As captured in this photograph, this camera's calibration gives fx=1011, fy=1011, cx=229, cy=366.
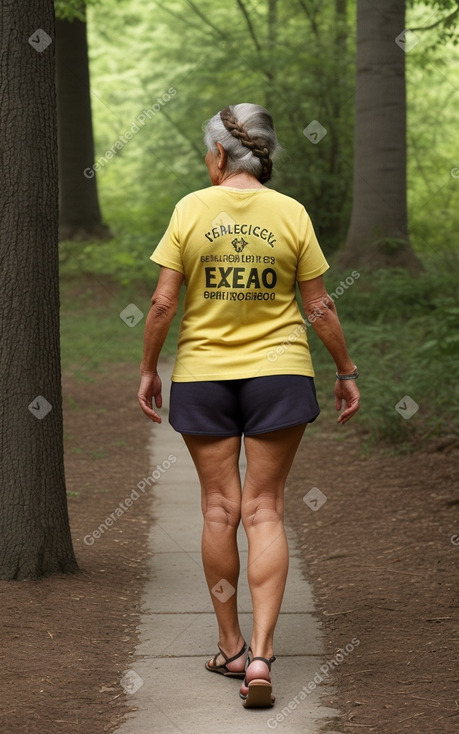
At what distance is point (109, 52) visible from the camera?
3017 cm

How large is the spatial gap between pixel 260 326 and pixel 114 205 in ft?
71.0

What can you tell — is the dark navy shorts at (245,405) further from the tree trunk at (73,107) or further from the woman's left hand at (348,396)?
the tree trunk at (73,107)

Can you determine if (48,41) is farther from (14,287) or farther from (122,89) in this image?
(122,89)

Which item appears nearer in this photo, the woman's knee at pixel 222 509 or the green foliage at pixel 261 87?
the woman's knee at pixel 222 509

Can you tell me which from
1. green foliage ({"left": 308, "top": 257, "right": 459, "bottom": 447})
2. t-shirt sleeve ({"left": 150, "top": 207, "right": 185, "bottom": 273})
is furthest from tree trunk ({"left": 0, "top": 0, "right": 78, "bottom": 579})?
green foliage ({"left": 308, "top": 257, "right": 459, "bottom": 447})

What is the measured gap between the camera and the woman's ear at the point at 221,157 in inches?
153

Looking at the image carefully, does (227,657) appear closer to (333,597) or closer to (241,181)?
(333,597)

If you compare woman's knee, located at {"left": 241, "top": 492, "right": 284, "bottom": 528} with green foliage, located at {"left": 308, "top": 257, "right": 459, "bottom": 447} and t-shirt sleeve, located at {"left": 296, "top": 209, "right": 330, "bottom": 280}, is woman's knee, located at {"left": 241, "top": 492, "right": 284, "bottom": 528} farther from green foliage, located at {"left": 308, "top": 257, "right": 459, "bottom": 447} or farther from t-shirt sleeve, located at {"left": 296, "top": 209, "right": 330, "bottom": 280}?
green foliage, located at {"left": 308, "top": 257, "right": 459, "bottom": 447}

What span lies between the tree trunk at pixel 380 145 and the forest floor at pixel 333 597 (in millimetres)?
5639

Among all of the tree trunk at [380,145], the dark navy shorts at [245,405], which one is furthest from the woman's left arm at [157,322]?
the tree trunk at [380,145]

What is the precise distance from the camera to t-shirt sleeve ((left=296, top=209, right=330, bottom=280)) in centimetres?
386

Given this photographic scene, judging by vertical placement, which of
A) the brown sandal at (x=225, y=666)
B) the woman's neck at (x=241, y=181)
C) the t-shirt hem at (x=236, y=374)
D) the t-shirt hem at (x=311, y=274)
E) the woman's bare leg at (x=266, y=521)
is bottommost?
the brown sandal at (x=225, y=666)

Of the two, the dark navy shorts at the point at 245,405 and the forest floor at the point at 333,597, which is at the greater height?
the dark navy shorts at the point at 245,405

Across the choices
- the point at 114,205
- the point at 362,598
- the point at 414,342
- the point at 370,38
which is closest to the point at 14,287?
the point at 362,598
